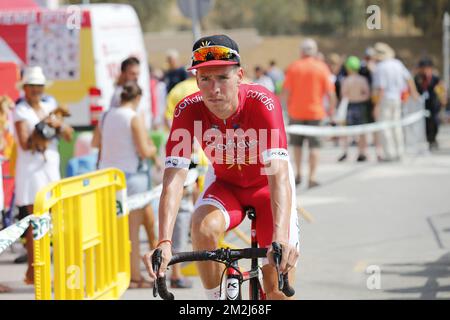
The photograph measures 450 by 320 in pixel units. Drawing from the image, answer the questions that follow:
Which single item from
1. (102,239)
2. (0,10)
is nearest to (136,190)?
(102,239)

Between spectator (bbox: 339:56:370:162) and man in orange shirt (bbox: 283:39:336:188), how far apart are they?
11.9ft

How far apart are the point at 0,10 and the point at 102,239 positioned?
288 inches

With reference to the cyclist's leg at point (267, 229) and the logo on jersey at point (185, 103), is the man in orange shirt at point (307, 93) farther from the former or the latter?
the logo on jersey at point (185, 103)

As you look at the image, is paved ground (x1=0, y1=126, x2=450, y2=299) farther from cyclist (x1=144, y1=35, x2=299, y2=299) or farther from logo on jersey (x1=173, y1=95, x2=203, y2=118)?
logo on jersey (x1=173, y1=95, x2=203, y2=118)

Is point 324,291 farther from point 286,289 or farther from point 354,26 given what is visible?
point 354,26

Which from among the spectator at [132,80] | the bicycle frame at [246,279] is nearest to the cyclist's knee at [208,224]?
the bicycle frame at [246,279]

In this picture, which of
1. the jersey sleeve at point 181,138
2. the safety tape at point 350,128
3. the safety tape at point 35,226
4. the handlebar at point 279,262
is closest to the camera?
the handlebar at point 279,262

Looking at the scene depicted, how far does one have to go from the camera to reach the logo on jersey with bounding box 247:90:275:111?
557 centimetres

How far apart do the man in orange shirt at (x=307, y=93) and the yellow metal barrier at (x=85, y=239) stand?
7975 millimetres

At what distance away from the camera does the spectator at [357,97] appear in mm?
21062

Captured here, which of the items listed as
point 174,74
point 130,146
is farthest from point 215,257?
point 174,74

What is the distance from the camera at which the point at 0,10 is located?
15.3 meters

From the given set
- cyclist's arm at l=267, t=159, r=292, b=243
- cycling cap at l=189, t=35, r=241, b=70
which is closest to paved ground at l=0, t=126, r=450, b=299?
cyclist's arm at l=267, t=159, r=292, b=243
